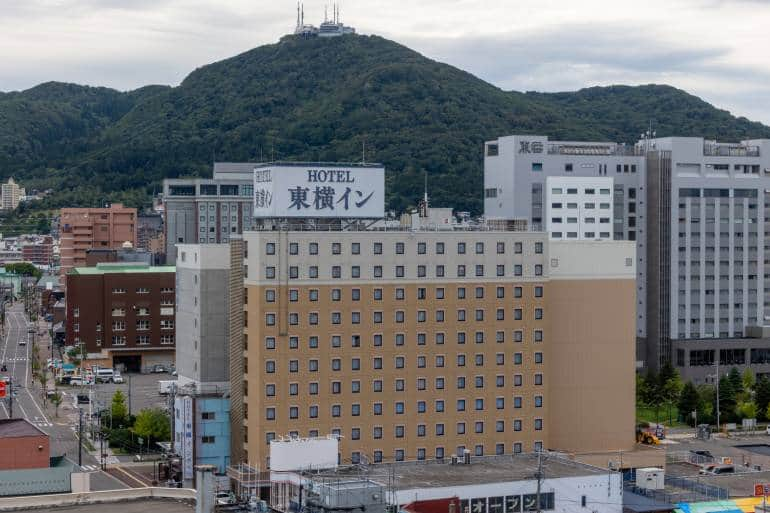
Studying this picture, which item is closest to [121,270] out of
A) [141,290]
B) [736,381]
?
[141,290]

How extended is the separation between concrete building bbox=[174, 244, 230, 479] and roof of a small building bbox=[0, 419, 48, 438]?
1195cm

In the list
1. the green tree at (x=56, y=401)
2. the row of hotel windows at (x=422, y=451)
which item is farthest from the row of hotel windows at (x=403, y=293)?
the green tree at (x=56, y=401)

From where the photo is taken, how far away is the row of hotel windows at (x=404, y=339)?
77.1 meters

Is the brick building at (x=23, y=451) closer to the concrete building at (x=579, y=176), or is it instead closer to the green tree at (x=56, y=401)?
the green tree at (x=56, y=401)

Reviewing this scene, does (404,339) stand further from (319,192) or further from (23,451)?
(23,451)

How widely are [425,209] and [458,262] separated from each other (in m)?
6.23

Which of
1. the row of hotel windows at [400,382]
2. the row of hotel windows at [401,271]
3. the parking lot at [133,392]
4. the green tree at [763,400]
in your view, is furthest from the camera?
the parking lot at [133,392]

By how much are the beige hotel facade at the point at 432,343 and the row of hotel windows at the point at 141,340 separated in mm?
68367

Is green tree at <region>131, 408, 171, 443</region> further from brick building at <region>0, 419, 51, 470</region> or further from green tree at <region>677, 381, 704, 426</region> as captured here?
green tree at <region>677, 381, 704, 426</region>

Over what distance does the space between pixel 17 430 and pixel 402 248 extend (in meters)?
24.6

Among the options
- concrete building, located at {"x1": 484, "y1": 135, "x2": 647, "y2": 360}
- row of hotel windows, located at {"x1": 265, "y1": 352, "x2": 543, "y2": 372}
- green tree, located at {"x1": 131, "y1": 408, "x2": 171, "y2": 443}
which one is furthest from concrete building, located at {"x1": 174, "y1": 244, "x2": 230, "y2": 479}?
concrete building, located at {"x1": 484, "y1": 135, "x2": 647, "y2": 360}

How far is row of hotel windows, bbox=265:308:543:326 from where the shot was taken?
77.1m

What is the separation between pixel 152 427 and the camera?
313 feet

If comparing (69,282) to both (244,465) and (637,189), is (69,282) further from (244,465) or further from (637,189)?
(244,465)
